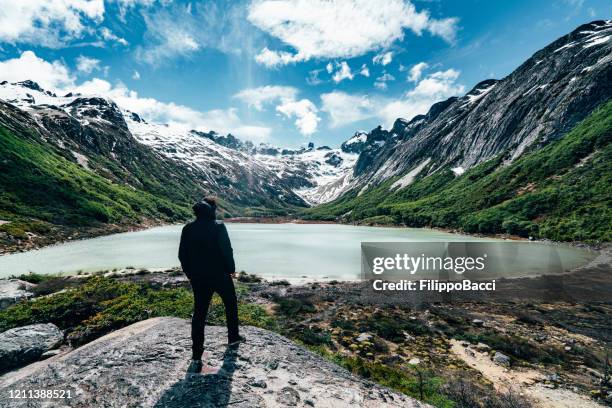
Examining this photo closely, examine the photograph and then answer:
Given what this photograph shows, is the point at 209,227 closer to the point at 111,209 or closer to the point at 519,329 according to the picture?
the point at 519,329

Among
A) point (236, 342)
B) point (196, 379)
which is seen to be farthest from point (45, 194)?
point (196, 379)

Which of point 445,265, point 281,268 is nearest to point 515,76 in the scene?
point 445,265

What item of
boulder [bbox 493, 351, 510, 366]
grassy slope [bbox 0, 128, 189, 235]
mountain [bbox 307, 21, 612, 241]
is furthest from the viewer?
grassy slope [bbox 0, 128, 189, 235]

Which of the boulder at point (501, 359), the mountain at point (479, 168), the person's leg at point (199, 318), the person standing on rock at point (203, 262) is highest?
the mountain at point (479, 168)

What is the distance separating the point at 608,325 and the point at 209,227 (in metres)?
24.5

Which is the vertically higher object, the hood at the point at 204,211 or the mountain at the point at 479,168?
the mountain at the point at 479,168

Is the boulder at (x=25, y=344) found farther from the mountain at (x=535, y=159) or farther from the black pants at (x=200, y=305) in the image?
the mountain at (x=535, y=159)

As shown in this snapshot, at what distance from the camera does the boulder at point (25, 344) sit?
992 cm

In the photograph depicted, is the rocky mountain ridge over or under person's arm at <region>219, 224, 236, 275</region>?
over

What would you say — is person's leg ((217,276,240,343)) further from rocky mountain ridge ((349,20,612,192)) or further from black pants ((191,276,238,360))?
rocky mountain ridge ((349,20,612,192))

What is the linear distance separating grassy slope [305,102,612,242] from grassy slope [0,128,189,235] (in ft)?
335

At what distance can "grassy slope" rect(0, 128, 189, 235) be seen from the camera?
71562 mm

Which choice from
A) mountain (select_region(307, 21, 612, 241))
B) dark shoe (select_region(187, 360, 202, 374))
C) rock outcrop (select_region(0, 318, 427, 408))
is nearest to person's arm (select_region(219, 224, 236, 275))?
dark shoe (select_region(187, 360, 202, 374))

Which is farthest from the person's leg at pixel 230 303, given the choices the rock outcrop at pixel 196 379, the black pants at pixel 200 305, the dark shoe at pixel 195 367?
the dark shoe at pixel 195 367
